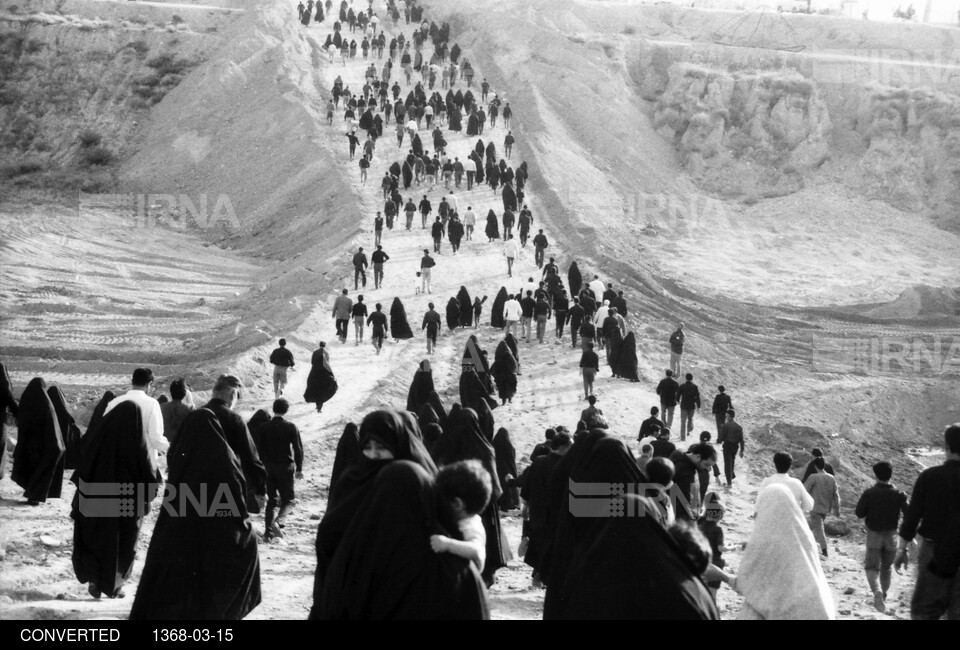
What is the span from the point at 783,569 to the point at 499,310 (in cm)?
1736

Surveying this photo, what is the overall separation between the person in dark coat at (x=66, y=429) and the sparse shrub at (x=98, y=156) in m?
32.6

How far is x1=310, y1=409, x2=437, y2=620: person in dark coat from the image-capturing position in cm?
541

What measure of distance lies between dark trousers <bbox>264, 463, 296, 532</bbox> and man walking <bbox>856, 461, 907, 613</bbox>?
17.6 ft

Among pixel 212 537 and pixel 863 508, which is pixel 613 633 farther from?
pixel 863 508

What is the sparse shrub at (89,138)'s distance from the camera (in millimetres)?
44781

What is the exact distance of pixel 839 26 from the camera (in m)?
50.3

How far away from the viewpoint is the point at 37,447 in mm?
11852

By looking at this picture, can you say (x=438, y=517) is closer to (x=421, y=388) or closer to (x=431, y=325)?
(x=421, y=388)

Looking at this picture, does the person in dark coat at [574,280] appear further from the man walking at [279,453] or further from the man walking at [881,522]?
the man walking at [881,522]

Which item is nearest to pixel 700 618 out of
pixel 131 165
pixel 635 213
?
pixel 635 213

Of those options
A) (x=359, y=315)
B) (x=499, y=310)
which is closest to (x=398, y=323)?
(x=359, y=315)

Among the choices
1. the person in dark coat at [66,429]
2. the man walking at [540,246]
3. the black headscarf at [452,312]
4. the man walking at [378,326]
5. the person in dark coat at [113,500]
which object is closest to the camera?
the person in dark coat at [113,500]

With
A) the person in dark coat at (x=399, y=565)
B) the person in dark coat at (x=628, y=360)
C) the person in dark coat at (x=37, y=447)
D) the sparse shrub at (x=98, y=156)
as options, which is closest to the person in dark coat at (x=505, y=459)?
the person in dark coat at (x=37, y=447)

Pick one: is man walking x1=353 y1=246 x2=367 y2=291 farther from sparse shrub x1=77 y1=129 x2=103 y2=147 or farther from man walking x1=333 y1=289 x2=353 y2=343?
sparse shrub x1=77 y1=129 x2=103 y2=147
